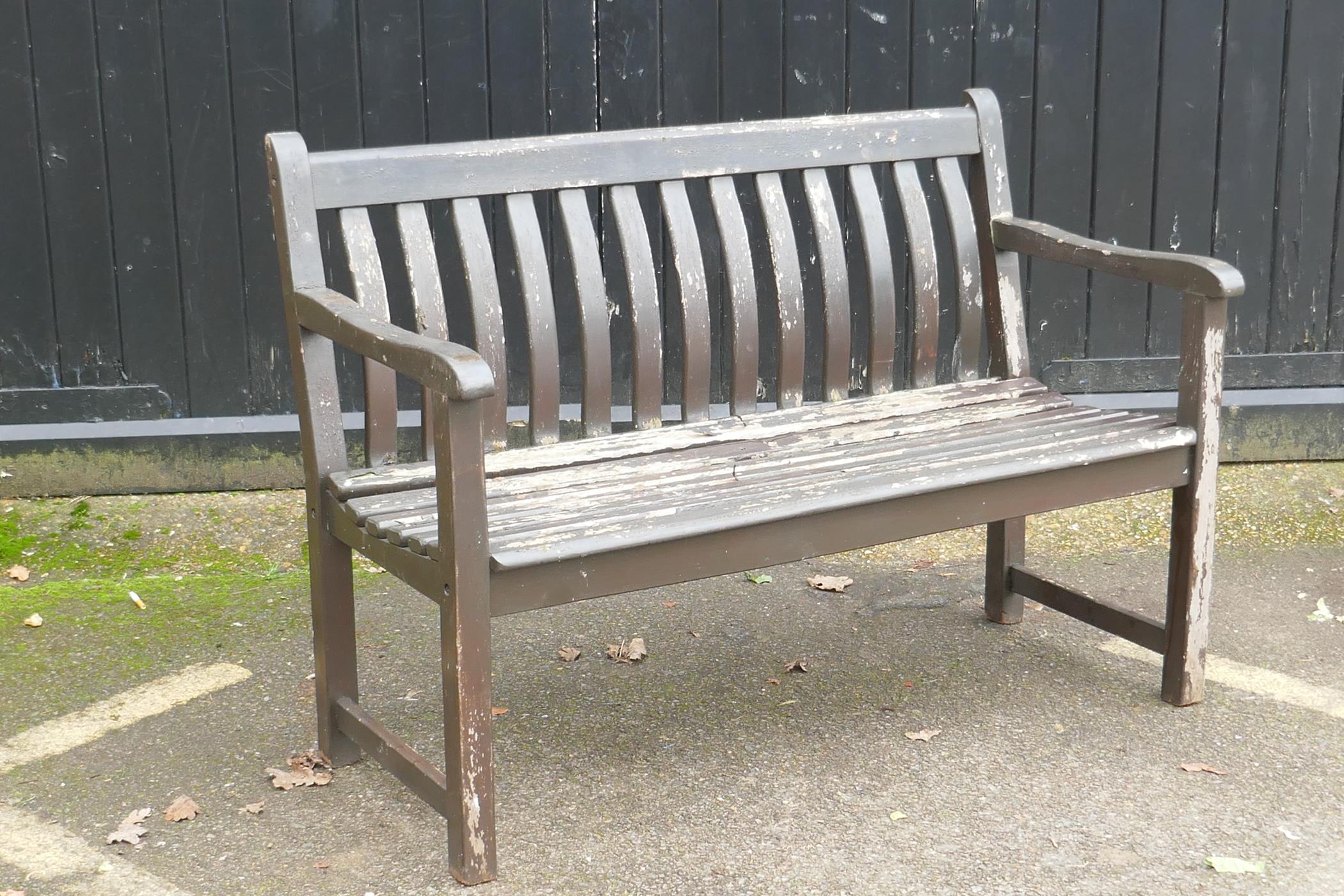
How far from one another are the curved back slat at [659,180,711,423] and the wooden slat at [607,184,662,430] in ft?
0.20

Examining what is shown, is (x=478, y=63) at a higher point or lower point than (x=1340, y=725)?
higher

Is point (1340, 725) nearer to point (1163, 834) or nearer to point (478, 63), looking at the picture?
point (1163, 834)

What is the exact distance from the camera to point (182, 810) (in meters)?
2.66

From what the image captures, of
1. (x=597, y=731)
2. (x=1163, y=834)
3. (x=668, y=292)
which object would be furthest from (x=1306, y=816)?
(x=668, y=292)

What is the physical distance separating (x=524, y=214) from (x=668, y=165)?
1.06 feet

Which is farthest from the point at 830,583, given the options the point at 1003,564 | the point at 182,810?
the point at 182,810

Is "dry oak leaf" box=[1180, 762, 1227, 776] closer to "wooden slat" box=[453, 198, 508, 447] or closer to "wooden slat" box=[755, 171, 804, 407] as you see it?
"wooden slat" box=[755, 171, 804, 407]

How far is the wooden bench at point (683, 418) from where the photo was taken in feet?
7.81

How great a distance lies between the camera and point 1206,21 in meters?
4.18

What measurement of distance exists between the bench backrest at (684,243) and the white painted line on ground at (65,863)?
84 cm

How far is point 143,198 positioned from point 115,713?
1615mm

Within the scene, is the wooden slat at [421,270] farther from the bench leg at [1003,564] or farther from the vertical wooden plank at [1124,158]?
the vertical wooden plank at [1124,158]

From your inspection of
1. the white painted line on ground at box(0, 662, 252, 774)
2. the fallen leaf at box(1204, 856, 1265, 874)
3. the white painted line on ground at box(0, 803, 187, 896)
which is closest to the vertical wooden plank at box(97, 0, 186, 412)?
the white painted line on ground at box(0, 662, 252, 774)

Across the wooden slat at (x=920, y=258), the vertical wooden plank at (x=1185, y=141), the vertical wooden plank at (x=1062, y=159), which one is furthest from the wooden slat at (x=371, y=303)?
the vertical wooden plank at (x=1185, y=141)
